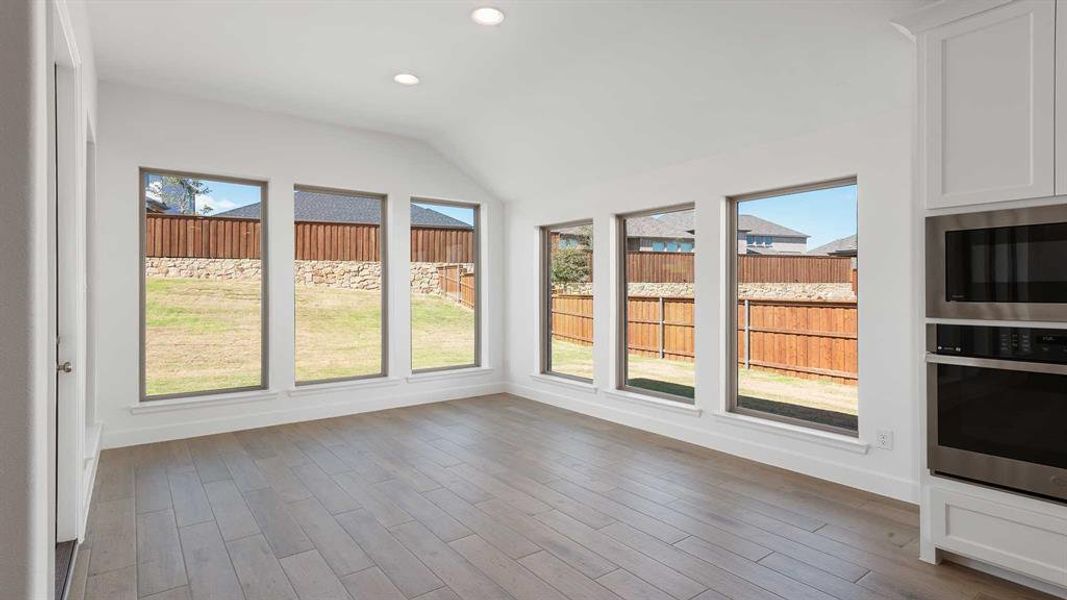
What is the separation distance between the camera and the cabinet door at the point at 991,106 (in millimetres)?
2256

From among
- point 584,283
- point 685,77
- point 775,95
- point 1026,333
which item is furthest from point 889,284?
point 584,283

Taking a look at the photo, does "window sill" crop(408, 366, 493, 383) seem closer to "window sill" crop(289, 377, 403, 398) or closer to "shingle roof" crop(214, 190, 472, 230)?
"window sill" crop(289, 377, 403, 398)

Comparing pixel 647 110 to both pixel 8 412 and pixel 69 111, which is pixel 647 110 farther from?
pixel 8 412

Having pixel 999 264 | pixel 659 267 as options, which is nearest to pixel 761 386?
pixel 659 267

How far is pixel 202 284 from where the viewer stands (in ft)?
16.3

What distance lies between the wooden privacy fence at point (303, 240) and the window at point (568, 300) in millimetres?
1020

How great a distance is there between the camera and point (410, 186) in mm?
5930

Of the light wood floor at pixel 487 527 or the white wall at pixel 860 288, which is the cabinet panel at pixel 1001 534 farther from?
the white wall at pixel 860 288

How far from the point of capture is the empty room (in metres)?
2.32

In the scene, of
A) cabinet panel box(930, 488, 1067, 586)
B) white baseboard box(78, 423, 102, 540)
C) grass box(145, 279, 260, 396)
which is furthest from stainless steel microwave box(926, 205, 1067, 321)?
grass box(145, 279, 260, 396)

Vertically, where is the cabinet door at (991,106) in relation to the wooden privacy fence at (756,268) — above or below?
above

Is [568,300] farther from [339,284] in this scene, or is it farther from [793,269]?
[793,269]

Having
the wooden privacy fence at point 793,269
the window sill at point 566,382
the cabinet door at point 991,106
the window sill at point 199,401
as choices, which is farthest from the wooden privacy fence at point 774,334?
the window sill at point 199,401

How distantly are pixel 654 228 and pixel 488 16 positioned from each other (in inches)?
93.5
